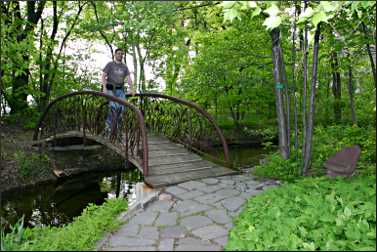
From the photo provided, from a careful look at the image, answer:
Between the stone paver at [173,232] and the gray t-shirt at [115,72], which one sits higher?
the gray t-shirt at [115,72]

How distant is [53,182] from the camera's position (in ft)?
27.8

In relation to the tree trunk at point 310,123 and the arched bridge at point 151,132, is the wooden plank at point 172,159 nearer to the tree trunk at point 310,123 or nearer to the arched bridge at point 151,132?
the arched bridge at point 151,132

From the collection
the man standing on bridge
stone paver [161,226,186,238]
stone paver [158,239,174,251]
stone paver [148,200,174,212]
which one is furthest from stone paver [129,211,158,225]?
the man standing on bridge

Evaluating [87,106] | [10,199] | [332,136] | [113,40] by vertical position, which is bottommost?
[10,199]

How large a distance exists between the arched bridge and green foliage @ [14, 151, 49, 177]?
1.46 feet

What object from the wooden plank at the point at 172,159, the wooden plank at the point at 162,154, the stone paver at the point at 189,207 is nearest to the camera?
the stone paver at the point at 189,207

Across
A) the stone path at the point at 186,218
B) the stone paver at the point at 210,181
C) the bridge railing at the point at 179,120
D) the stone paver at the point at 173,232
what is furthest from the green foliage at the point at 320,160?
the stone paver at the point at 173,232

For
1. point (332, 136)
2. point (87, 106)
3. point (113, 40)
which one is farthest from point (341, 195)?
point (113, 40)

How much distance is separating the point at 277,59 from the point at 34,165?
661cm

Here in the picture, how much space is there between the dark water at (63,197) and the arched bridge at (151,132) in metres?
1.34

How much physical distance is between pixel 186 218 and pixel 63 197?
4.92 meters

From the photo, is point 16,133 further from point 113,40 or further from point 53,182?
point 113,40

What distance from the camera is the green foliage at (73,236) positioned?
3.18 metres

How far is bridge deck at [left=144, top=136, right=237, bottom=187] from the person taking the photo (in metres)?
5.09
